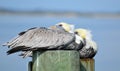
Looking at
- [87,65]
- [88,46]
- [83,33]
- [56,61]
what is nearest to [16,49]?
[87,65]

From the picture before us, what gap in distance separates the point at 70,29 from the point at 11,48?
68.4 inches

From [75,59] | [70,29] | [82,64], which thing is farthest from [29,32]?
[70,29]

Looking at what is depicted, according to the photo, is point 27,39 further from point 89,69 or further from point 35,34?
point 89,69

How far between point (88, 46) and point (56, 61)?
2.03 meters

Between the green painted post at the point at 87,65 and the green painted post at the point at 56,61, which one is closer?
the green painted post at the point at 56,61

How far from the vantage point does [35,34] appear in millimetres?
3686

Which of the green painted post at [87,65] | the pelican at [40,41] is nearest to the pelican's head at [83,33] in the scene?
the pelican at [40,41]

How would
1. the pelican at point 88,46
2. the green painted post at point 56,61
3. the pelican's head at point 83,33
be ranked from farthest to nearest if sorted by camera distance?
the pelican's head at point 83,33 → the pelican at point 88,46 → the green painted post at point 56,61

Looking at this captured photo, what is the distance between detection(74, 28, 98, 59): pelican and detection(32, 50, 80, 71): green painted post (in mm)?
1665

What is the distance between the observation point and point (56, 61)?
262 cm

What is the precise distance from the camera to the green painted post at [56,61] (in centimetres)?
260

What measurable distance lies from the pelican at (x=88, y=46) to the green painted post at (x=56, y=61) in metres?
1.66

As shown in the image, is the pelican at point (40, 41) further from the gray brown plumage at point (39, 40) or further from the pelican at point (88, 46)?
the pelican at point (88, 46)

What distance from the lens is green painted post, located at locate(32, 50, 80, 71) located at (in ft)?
8.54
